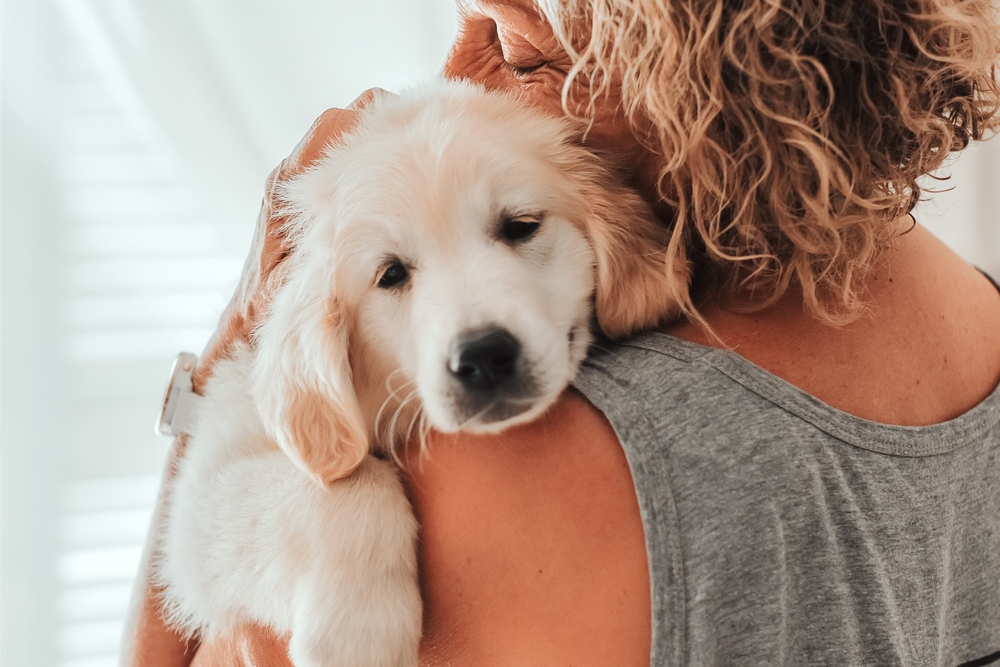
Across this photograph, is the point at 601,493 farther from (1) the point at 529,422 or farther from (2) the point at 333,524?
(2) the point at 333,524

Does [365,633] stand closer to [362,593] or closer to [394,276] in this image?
[362,593]

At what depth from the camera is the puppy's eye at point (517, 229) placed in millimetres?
1054

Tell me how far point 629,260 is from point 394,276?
0.33 meters

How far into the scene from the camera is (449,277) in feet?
3.32

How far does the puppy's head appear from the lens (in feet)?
3.09

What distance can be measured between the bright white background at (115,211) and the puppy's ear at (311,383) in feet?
3.58

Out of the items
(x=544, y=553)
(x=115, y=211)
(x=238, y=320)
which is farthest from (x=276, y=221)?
(x=115, y=211)

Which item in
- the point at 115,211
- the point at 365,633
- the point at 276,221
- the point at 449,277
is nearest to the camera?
the point at 365,633

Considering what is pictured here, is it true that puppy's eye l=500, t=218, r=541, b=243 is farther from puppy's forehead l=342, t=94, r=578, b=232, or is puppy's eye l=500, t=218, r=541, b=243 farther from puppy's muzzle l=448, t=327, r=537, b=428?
puppy's muzzle l=448, t=327, r=537, b=428

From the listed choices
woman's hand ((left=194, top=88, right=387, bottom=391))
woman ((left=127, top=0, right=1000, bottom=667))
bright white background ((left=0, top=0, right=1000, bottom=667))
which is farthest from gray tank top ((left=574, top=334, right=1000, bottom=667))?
bright white background ((left=0, top=0, right=1000, bottom=667))

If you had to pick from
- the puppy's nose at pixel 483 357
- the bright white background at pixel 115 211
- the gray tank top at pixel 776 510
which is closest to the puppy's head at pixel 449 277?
the puppy's nose at pixel 483 357

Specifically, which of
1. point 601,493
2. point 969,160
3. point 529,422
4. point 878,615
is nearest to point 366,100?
point 529,422

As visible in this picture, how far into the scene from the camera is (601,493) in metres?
0.79

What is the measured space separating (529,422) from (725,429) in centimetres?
22
